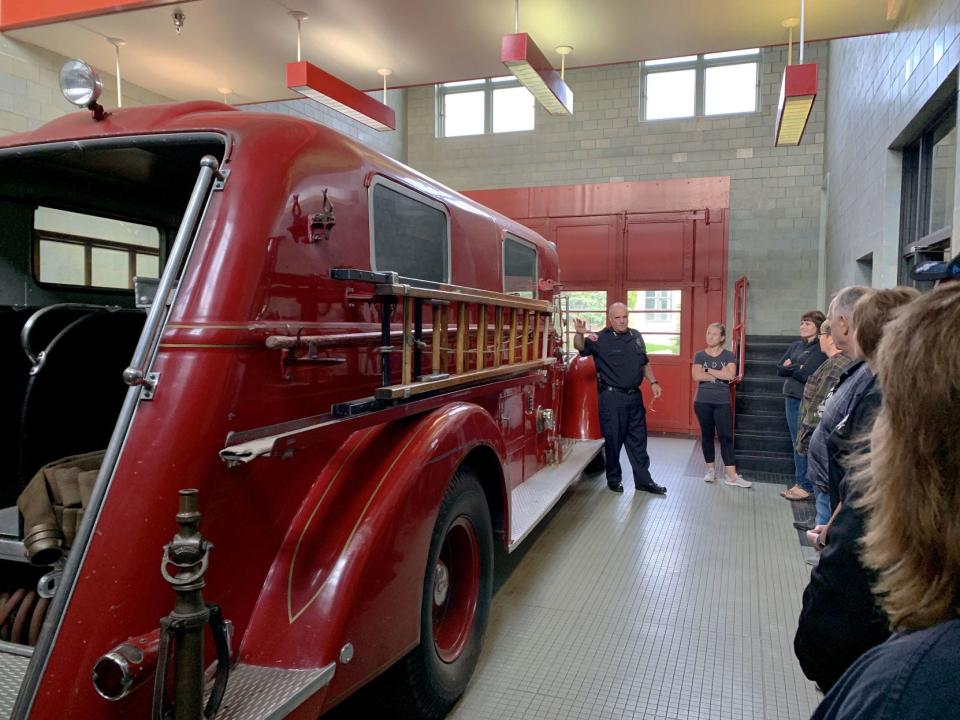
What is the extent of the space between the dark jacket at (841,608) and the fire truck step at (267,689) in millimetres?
1278

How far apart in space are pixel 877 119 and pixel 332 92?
17.4 ft

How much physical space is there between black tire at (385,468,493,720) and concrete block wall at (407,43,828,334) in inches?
372

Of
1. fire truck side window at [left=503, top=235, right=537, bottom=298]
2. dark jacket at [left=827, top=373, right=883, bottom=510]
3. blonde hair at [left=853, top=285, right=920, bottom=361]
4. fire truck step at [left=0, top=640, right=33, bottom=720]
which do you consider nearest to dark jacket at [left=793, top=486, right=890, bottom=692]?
dark jacket at [left=827, top=373, right=883, bottom=510]

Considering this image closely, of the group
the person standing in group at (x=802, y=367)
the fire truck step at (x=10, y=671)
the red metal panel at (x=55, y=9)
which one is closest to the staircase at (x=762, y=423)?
the person standing in group at (x=802, y=367)

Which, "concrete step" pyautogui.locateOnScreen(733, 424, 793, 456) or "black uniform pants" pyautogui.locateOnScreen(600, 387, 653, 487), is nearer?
"black uniform pants" pyautogui.locateOnScreen(600, 387, 653, 487)

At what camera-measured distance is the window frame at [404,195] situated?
2.52m

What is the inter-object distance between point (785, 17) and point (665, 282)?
5042 millimetres

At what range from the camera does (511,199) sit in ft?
36.3

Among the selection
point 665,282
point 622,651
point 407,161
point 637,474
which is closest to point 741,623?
point 622,651

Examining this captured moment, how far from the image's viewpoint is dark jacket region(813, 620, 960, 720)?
64 cm

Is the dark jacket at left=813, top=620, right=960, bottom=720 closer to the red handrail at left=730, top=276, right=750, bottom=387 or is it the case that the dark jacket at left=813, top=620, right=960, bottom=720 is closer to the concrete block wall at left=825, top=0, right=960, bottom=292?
the concrete block wall at left=825, top=0, right=960, bottom=292

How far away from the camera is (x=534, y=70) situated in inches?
218

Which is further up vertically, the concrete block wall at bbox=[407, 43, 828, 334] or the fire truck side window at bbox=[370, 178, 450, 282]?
the concrete block wall at bbox=[407, 43, 828, 334]

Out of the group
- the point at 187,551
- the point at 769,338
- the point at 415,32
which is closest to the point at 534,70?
the point at 415,32
